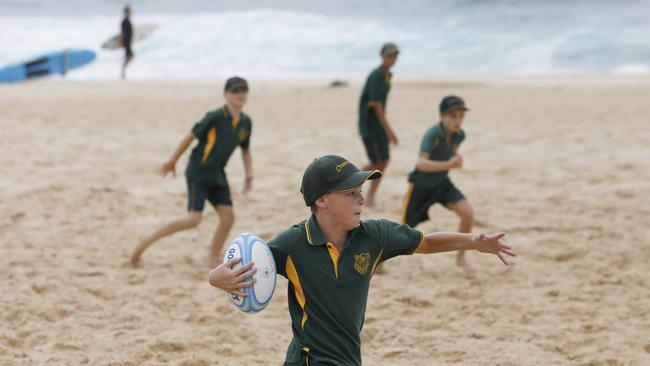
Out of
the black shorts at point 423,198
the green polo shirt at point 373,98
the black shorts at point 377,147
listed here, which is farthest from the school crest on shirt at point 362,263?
the black shorts at point 377,147

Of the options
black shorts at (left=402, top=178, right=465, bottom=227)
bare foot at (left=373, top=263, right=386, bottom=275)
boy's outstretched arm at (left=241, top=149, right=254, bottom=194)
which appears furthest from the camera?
boy's outstretched arm at (left=241, top=149, right=254, bottom=194)

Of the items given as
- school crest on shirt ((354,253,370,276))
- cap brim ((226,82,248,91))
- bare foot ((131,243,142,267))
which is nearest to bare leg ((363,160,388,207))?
cap brim ((226,82,248,91))

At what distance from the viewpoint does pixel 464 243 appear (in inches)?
135

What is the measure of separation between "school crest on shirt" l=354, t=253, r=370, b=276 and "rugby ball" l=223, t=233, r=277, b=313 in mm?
339

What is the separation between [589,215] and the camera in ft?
28.1

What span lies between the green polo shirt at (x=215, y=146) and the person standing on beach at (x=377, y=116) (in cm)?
209

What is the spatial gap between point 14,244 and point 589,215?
5811 millimetres

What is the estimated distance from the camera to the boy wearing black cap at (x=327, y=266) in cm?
318

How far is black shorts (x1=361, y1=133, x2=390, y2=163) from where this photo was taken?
886 centimetres

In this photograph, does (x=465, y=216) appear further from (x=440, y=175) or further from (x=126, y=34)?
(x=126, y=34)

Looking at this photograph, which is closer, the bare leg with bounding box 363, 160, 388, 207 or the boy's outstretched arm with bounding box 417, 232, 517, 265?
the boy's outstretched arm with bounding box 417, 232, 517, 265

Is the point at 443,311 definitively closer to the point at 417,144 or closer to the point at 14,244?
the point at 14,244

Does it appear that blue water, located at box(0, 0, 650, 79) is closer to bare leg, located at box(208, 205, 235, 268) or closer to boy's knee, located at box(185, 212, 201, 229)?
bare leg, located at box(208, 205, 235, 268)

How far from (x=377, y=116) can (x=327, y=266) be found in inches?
215
